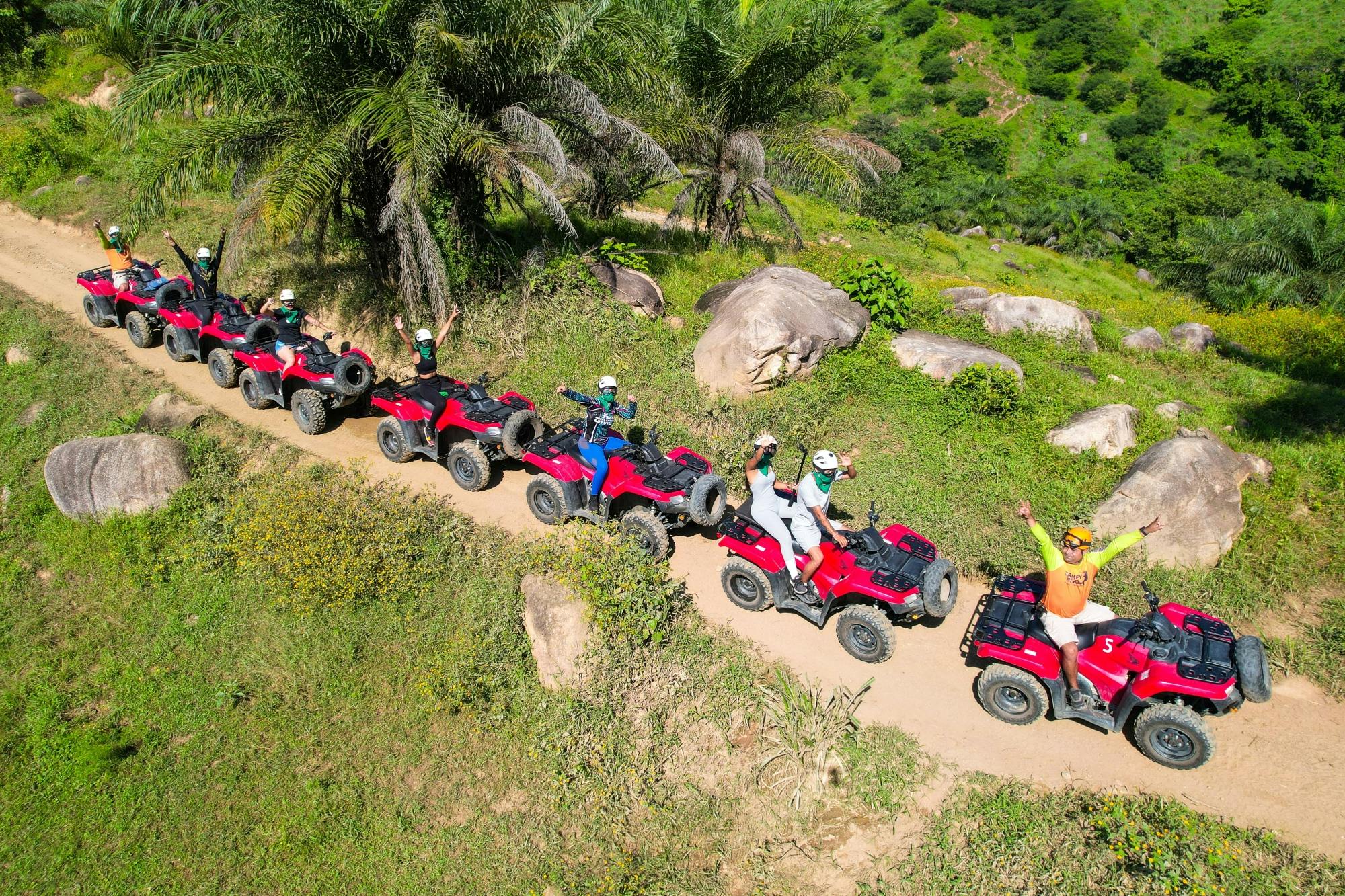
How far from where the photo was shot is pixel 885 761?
6895mm

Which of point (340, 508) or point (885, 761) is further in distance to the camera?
point (340, 508)

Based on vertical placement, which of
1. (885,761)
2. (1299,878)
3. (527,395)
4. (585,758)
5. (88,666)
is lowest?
(88,666)

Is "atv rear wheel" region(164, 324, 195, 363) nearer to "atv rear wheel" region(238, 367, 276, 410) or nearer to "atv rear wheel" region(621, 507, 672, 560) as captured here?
"atv rear wheel" region(238, 367, 276, 410)

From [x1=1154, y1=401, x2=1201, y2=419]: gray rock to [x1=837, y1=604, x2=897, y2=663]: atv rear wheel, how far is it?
6.84 meters

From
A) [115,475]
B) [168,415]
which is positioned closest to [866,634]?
[115,475]

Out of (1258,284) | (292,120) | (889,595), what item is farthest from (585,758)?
(1258,284)

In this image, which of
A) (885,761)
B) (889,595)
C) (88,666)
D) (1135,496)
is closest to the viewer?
(885,761)

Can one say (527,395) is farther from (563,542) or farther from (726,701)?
(726,701)

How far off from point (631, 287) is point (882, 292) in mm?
4586

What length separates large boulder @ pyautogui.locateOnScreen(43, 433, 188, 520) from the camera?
10.4 meters

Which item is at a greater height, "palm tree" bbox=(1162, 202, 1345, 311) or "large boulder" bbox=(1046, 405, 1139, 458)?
"large boulder" bbox=(1046, 405, 1139, 458)

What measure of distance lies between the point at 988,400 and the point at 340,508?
9.06 meters

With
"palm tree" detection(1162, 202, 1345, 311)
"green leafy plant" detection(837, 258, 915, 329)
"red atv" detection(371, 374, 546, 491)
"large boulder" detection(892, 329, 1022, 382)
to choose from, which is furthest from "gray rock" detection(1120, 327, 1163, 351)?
"red atv" detection(371, 374, 546, 491)

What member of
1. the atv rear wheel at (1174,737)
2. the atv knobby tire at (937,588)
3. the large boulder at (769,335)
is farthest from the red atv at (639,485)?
the atv rear wheel at (1174,737)
